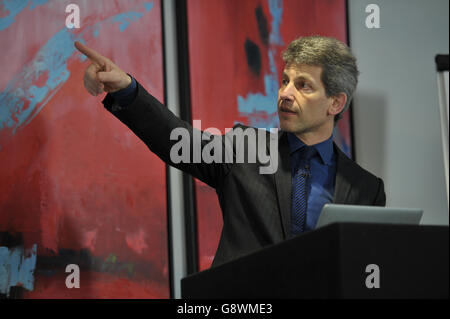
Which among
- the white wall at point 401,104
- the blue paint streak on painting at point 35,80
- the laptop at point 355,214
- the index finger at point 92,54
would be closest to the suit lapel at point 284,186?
the laptop at point 355,214

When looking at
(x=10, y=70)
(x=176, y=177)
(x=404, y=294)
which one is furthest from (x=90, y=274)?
(x=404, y=294)

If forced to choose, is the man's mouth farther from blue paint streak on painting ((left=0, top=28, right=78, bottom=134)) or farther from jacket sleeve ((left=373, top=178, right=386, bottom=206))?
blue paint streak on painting ((left=0, top=28, right=78, bottom=134))

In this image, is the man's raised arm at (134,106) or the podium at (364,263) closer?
the podium at (364,263)

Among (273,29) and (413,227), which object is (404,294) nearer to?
(413,227)

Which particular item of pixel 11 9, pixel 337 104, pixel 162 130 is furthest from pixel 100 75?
pixel 11 9

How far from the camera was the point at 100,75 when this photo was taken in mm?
1457

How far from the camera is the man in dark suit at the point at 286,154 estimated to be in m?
1.57

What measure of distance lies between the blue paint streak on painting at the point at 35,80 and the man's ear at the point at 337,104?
3.41ft

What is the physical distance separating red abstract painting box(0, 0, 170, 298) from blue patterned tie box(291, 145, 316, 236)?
83 centimetres

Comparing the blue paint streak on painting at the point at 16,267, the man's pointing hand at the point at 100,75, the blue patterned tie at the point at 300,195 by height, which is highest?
the man's pointing hand at the point at 100,75

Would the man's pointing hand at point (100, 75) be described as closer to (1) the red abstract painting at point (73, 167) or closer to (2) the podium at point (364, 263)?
(2) the podium at point (364, 263)

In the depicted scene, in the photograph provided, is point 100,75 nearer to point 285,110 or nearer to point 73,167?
point 285,110

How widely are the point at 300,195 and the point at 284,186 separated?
7 centimetres

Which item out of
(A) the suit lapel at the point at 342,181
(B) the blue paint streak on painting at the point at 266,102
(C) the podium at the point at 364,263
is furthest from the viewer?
(B) the blue paint streak on painting at the point at 266,102
